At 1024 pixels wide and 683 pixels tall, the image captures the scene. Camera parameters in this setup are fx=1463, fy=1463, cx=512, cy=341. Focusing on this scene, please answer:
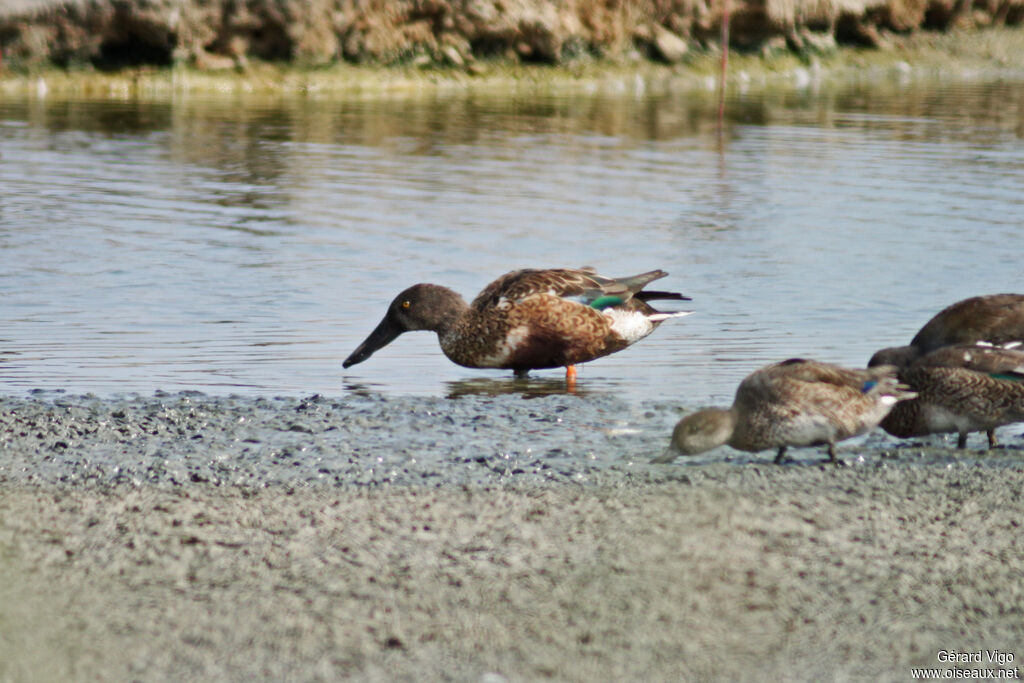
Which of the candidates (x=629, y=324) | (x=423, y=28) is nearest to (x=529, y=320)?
(x=629, y=324)

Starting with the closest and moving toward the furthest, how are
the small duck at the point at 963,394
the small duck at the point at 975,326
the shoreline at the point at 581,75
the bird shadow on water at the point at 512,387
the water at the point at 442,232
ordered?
the small duck at the point at 963,394 < the small duck at the point at 975,326 < the bird shadow on water at the point at 512,387 < the water at the point at 442,232 < the shoreline at the point at 581,75

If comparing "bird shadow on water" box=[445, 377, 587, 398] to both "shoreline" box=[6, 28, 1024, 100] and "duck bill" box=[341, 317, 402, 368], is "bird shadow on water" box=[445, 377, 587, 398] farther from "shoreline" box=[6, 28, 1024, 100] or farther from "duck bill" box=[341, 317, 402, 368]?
"shoreline" box=[6, 28, 1024, 100]

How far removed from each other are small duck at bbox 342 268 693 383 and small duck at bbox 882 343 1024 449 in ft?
7.44

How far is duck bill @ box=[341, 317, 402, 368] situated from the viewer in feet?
28.0

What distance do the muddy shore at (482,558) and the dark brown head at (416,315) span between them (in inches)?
81.7

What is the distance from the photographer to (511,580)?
4508 millimetres

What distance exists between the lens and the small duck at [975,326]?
701cm

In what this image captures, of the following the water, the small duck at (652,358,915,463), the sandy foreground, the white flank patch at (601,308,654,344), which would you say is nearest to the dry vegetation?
the water

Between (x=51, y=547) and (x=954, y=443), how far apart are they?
157 inches

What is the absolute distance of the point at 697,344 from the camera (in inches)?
366

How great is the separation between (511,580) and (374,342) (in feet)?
14.1

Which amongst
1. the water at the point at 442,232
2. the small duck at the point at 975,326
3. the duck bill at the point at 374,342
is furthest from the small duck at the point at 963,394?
the duck bill at the point at 374,342

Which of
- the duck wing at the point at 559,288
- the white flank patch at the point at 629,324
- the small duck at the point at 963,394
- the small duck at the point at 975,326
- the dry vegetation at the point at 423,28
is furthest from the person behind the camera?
the dry vegetation at the point at 423,28

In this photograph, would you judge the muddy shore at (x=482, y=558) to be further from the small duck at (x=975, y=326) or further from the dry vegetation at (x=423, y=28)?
the dry vegetation at (x=423, y=28)
